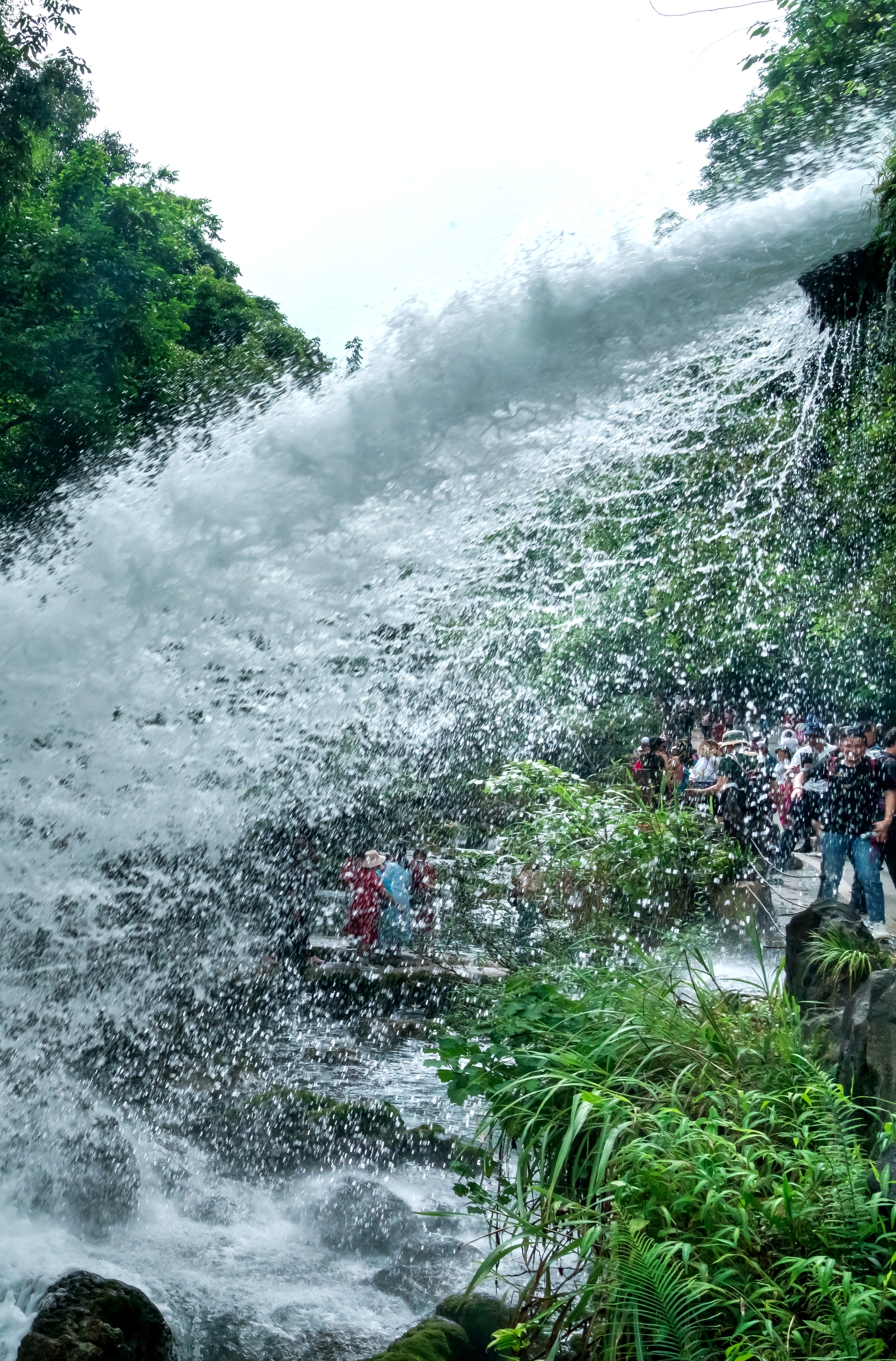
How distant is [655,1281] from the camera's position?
2.40 metres

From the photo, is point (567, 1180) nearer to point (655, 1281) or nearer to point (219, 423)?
point (655, 1281)

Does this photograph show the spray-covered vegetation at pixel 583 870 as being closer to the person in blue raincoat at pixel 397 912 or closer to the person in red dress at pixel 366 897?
the person in blue raincoat at pixel 397 912

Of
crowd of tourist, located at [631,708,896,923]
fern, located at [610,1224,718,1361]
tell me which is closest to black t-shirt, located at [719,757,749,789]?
crowd of tourist, located at [631,708,896,923]

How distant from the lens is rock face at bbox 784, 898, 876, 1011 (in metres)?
3.75

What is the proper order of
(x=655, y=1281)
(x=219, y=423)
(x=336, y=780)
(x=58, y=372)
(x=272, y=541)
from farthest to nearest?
(x=58, y=372) < (x=336, y=780) < (x=219, y=423) < (x=272, y=541) < (x=655, y=1281)

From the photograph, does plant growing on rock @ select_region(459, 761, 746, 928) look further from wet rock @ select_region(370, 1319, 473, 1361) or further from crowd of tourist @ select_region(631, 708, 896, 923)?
wet rock @ select_region(370, 1319, 473, 1361)

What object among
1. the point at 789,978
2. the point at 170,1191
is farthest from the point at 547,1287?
the point at 170,1191

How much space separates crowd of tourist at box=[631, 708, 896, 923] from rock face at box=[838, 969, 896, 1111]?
429 centimetres

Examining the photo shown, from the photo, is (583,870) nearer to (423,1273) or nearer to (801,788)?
(801,788)

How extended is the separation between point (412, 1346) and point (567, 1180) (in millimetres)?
1283

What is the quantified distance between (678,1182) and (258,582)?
3559 millimetres

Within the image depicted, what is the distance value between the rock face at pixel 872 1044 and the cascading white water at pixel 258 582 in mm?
2560

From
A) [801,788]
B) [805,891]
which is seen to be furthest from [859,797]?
[805,891]

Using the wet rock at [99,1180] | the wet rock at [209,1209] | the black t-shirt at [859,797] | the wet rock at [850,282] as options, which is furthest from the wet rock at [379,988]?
the wet rock at [850,282]
